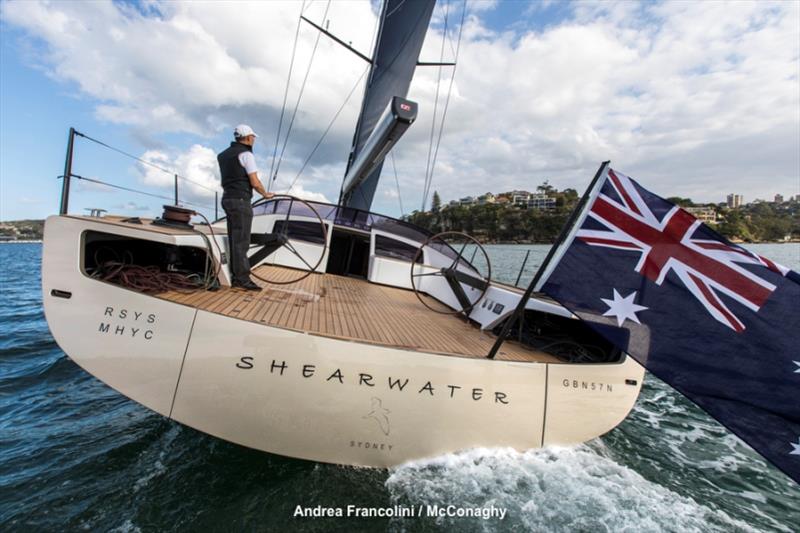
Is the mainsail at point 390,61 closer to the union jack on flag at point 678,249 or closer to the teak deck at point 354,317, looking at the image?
the teak deck at point 354,317

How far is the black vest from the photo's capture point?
3.67m

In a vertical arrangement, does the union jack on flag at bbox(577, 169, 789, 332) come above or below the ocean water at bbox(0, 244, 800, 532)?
above

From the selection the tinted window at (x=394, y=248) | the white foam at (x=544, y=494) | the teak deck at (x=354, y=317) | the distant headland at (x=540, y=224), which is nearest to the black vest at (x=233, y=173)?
the teak deck at (x=354, y=317)

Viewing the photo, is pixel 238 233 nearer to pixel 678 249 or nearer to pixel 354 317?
pixel 354 317

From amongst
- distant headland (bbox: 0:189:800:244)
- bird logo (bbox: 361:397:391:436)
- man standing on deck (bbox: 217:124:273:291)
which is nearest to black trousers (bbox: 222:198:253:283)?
man standing on deck (bbox: 217:124:273:291)

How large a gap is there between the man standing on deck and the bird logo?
7.44ft

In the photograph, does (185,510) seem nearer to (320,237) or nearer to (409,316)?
(409,316)

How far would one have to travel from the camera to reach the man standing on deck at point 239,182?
3680 millimetres

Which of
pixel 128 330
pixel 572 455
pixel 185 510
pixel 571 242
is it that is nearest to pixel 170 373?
pixel 128 330

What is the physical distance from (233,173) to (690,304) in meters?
3.89

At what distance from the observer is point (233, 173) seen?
3.70 metres

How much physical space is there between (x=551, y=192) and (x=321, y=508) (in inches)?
5067

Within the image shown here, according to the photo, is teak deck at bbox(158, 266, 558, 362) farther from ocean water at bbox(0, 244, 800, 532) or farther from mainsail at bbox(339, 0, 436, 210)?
mainsail at bbox(339, 0, 436, 210)

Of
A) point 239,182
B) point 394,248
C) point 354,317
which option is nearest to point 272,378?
point 354,317
